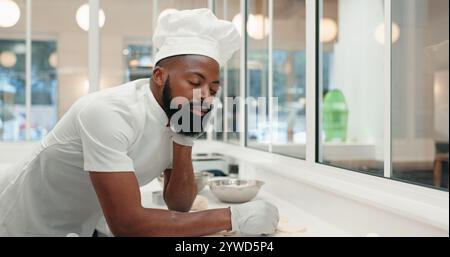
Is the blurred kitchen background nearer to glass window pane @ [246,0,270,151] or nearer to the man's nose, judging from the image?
glass window pane @ [246,0,270,151]

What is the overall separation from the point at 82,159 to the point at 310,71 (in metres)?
0.95

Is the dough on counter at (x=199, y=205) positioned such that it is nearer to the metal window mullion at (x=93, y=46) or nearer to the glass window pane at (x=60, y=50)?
the metal window mullion at (x=93, y=46)

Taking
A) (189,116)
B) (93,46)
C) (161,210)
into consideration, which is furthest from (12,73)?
(161,210)

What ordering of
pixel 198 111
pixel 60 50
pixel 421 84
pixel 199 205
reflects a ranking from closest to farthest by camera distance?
pixel 198 111 < pixel 199 205 < pixel 421 84 < pixel 60 50

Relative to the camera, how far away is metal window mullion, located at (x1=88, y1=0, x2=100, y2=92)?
9.02 feet

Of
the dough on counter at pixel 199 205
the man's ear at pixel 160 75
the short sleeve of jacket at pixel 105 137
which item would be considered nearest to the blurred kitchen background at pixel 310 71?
the dough on counter at pixel 199 205

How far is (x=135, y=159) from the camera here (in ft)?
4.06

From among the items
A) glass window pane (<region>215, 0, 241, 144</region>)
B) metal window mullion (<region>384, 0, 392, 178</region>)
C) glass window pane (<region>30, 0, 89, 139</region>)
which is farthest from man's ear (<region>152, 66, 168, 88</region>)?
glass window pane (<region>30, 0, 89, 139</region>)

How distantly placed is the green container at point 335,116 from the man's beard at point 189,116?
7.52ft

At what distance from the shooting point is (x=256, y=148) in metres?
2.53

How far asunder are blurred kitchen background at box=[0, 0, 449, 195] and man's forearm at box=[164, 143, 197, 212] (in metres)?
0.54

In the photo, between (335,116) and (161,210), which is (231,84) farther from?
(161,210)
